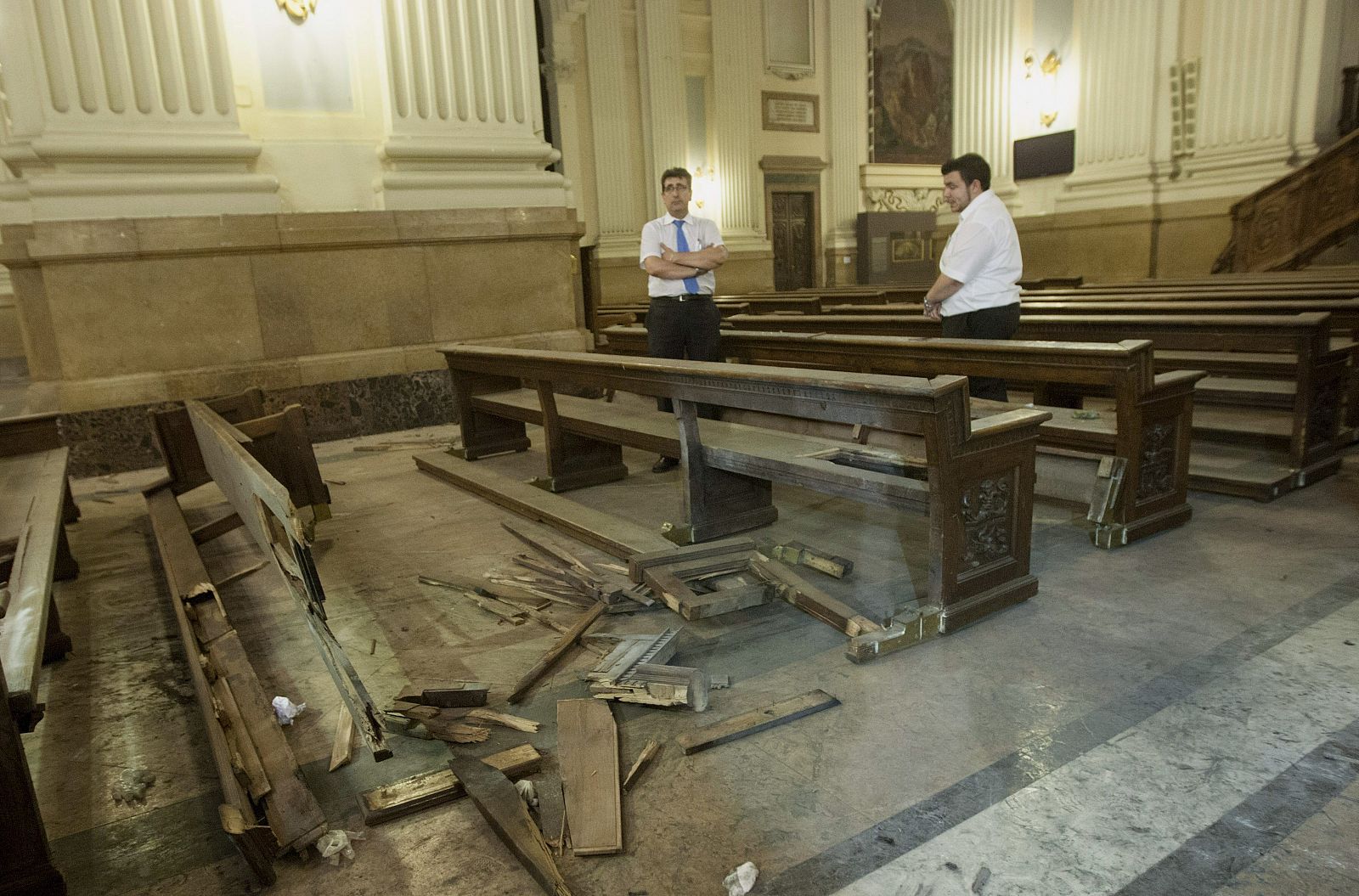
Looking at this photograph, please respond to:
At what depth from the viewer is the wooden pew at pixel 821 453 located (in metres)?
2.69

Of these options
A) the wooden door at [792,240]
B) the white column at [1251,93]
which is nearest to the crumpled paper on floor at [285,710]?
the white column at [1251,93]

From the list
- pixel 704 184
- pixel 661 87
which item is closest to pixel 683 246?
pixel 661 87

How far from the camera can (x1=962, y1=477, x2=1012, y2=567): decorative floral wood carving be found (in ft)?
9.00

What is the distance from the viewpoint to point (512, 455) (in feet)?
19.1

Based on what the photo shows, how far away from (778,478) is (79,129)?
18.9ft

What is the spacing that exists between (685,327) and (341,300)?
3198 mm

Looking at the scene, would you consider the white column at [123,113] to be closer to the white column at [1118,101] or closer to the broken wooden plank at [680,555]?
the broken wooden plank at [680,555]

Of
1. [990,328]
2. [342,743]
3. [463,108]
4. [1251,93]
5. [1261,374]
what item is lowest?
[342,743]

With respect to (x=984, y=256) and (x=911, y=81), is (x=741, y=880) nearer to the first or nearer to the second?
(x=984, y=256)

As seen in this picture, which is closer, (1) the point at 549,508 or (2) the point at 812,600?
(2) the point at 812,600

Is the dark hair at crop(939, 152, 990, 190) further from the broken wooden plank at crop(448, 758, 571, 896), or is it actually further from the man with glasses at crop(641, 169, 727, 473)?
the broken wooden plank at crop(448, 758, 571, 896)

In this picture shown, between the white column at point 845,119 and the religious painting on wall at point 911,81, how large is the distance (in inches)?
15.0

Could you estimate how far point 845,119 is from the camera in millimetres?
18875

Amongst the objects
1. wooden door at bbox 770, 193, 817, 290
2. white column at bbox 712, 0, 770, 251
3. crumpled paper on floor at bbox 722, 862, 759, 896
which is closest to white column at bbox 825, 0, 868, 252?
wooden door at bbox 770, 193, 817, 290
